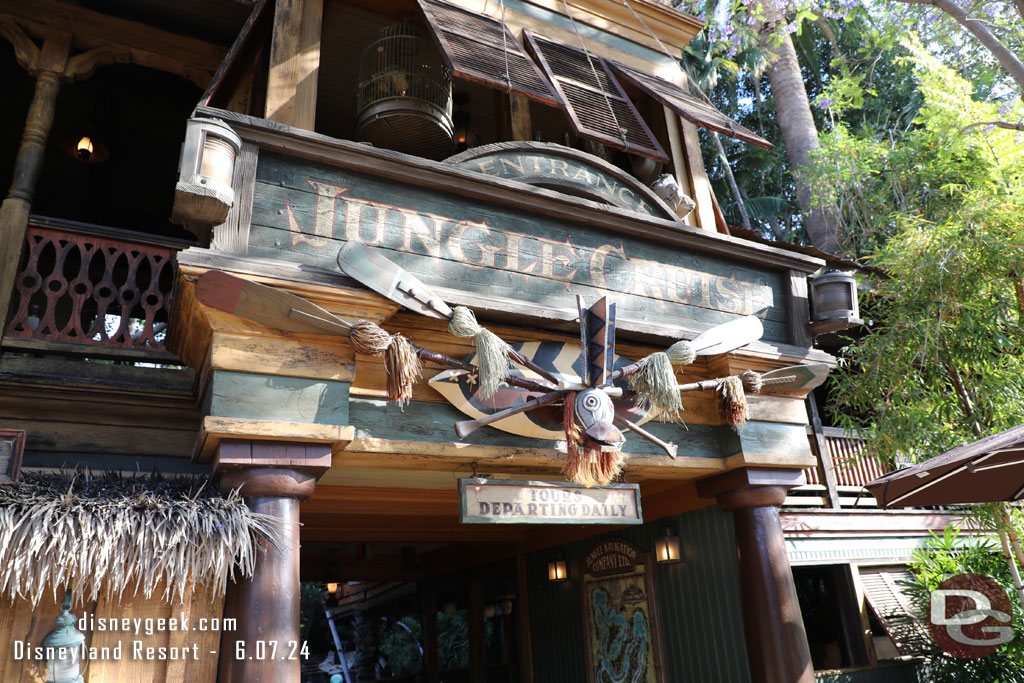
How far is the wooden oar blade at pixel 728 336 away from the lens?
5.40 m

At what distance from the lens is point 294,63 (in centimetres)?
505

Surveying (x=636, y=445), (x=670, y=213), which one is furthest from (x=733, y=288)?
(x=636, y=445)

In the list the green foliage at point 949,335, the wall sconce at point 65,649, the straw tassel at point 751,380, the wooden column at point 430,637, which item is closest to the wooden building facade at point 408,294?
the straw tassel at point 751,380

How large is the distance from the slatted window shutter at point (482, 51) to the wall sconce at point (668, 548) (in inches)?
154

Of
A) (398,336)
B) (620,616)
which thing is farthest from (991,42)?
(620,616)

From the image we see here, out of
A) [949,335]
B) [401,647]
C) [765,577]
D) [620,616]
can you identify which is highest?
[949,335]

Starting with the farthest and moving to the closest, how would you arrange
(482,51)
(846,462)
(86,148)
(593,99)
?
(846,462) → (86,148) → (593,99) → (482,51)

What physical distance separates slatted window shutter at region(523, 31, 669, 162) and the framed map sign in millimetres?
3820

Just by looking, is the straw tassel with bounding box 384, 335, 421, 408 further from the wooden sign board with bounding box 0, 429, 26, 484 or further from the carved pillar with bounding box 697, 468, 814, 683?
the carved pillar with bounding box 697, 468, 814, 683

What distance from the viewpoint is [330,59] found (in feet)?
24.9

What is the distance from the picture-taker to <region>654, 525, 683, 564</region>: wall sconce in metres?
6.70

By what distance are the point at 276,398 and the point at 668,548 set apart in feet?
13.3

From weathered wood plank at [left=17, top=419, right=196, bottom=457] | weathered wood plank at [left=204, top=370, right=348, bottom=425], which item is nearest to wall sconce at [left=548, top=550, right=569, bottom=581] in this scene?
weathered wood plank at [left=17, top=419, right=196, bottom=457]

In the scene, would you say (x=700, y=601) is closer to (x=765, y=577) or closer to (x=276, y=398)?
(x=765, y=577)
